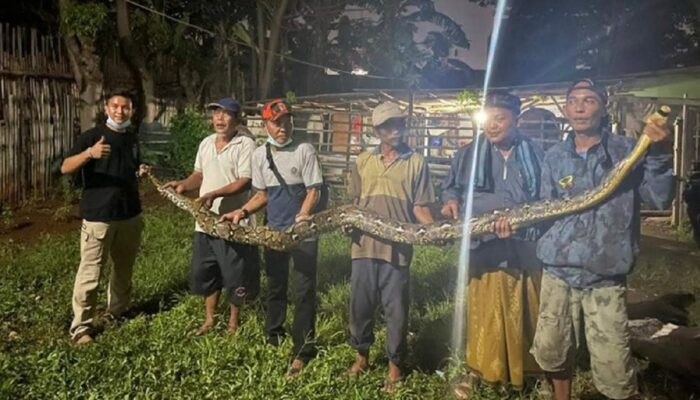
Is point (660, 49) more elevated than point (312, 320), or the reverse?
point (660, 49)

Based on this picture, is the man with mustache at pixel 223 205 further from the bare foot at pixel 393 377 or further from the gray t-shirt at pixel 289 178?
the bare foot at pixel 393 377

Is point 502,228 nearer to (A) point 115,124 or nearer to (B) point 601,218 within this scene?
(B) point 601,218

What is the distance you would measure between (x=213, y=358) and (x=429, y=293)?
250cm

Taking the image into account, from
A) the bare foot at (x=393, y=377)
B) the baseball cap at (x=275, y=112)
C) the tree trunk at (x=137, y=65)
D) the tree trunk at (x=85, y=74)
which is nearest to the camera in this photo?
the bare foot at (x=393, y=377)

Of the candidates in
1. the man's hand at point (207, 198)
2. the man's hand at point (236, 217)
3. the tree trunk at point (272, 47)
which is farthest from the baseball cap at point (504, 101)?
the tree trunk at point (272, 47)

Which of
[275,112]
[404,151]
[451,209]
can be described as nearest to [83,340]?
[275,112]

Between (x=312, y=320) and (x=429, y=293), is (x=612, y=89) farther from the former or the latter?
(x=312, y=320)

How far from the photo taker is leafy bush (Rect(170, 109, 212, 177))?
13.4 metres

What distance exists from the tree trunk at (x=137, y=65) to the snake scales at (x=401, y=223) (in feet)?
29.9

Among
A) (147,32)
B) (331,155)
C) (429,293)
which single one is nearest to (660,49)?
(331,155)

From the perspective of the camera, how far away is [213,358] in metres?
4.48

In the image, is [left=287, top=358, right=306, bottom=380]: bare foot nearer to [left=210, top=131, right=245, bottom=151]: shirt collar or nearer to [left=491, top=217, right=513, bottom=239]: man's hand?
[left=491, top=217, right=513, bottom=239]: man's hand

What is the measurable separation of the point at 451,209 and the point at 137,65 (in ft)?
41.7

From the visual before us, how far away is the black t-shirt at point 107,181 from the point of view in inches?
197
